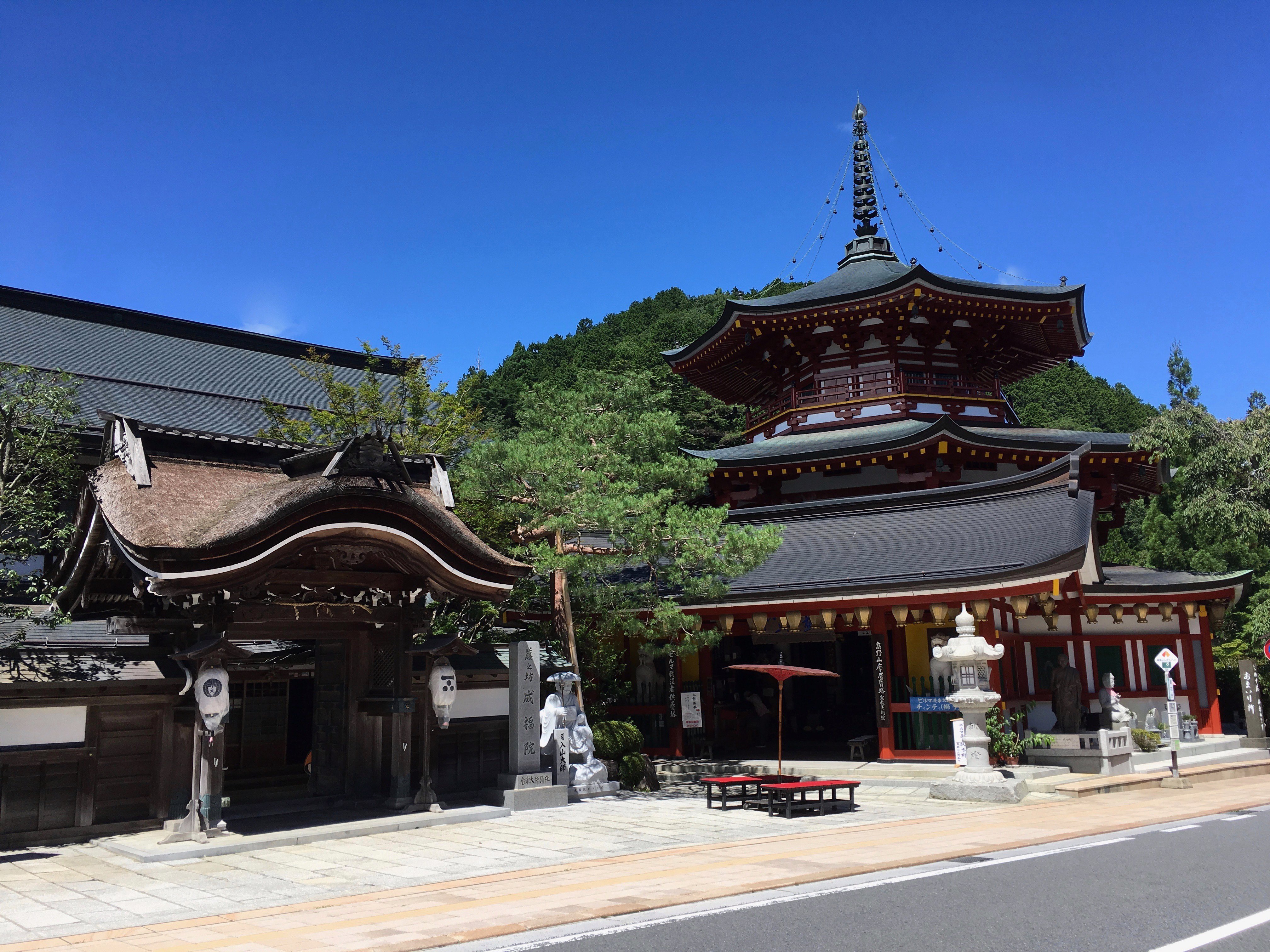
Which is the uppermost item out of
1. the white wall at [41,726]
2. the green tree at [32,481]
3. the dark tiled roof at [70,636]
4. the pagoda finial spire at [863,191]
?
the pagoda finial spire at [863,191]

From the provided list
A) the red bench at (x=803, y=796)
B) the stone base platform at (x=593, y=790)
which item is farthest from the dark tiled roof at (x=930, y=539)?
the stone base platform at (x=593, y=790)

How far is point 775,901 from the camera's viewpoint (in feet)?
27.5

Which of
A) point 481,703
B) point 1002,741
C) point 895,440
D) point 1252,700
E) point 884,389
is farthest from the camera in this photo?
point 884,389

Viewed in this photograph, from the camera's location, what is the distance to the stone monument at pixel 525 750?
49.2 ft

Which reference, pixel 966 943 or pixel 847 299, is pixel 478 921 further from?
pixel 847 299

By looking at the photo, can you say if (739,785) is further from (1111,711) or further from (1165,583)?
(1165,583)

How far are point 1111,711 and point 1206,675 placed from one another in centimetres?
558

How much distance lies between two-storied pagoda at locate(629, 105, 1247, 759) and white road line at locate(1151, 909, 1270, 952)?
9.50m

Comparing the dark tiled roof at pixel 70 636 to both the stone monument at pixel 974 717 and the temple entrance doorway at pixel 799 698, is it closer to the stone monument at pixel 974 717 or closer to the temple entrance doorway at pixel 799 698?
the stone monument at pixel 974 717

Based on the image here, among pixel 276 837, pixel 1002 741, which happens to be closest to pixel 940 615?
pixel 1002 741

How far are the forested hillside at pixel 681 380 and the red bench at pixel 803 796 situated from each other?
3601cm

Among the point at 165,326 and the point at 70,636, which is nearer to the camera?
the point at 70,636

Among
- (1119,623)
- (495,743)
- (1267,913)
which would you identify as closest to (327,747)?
(495,743)

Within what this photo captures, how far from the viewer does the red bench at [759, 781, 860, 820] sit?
14.2 metres
